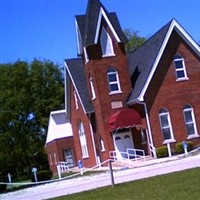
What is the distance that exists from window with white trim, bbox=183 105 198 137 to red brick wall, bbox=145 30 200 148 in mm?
282

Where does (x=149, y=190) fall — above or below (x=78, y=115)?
below

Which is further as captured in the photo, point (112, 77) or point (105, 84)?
point (112, 77)

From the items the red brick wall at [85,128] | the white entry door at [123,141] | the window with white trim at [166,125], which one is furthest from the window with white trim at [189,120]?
the red brick wall at [85,128]

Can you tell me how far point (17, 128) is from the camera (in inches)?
2653

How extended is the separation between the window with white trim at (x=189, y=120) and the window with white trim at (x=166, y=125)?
148 centimetres

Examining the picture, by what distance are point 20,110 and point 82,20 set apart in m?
31.1

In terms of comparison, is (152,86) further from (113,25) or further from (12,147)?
(12,147)

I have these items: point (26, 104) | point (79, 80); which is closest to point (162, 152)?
point (79, 80)

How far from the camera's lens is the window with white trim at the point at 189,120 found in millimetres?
35562

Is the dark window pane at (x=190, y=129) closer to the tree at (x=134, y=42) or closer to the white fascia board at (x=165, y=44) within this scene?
the white fascia board at (x=165, y=44)

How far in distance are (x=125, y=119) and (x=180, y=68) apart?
6262mm

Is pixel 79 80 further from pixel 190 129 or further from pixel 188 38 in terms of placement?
pixel 190 129

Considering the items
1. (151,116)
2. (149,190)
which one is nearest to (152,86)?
(151,116)

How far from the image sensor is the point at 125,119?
34156 mm
